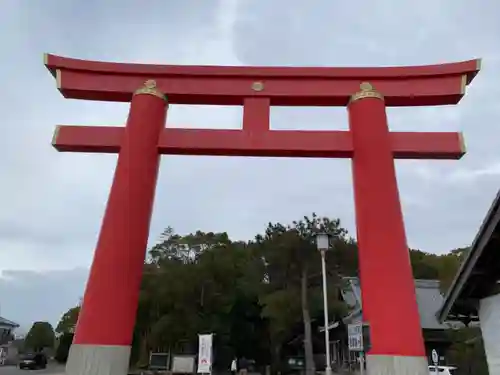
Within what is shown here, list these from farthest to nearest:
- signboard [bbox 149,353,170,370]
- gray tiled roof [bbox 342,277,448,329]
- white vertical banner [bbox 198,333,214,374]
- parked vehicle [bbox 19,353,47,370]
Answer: parked vehicle [bbox 19,353,47,370] < signboard [bbox 149,353,170,370] < gray tiled roof [bbox 342,277,448,329] < white vertical banner [bbox 198,333,214,374]

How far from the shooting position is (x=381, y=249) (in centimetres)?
738

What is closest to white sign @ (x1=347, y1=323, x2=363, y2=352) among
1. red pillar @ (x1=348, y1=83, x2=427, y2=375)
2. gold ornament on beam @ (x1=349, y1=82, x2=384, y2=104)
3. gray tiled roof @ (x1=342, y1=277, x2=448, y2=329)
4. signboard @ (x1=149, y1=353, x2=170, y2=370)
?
red pillar @ (x1=348, y1=83, x2=427, y2=375)

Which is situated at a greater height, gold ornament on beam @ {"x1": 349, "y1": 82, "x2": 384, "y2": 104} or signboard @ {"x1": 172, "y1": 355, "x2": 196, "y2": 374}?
gold ornament on beam @ {"x1": 349, "y1": 82, "x2": 384, "y2": 104}

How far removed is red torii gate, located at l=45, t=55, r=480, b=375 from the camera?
6934mm

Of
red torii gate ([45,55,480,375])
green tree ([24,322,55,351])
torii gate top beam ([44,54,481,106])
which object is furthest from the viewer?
green tree ([24,322,55,351])

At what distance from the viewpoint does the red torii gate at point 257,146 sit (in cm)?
693

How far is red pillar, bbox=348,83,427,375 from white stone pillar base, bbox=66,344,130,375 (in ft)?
12.4

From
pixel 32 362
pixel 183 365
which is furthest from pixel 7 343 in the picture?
pixel 183 365

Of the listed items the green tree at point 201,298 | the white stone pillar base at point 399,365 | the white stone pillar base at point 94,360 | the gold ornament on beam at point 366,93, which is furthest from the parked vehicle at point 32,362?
the gold ornament on beam at point 366,93

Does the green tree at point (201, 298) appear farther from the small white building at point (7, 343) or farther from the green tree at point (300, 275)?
the small white building at point (7, 343)

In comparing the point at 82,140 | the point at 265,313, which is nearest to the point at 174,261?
the point at 265,313

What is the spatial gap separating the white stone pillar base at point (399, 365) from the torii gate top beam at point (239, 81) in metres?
4.61

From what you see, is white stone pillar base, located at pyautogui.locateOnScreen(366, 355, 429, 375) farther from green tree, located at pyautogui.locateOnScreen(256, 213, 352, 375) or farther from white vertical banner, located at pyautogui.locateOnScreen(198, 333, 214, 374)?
green tree, located at pyautogui.locateOnScreen(256, 213, 352, 375)

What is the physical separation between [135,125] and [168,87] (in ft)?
3.44
